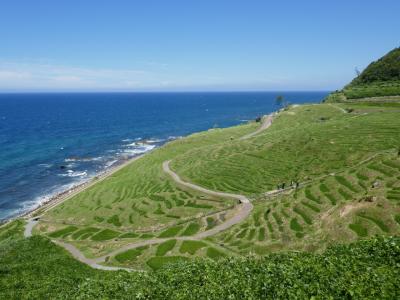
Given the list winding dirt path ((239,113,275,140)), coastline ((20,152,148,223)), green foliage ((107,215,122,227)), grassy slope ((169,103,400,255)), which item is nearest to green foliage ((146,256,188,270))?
grassy slope ((169,103,400,255))

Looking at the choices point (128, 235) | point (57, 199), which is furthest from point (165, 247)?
point (57, 199)

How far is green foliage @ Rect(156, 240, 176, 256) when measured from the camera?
59.5 meters

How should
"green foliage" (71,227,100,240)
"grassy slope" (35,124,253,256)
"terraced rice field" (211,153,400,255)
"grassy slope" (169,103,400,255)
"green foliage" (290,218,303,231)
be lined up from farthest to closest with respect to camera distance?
"green foliage" (71,227,100,240) → "grassy slope" (35,124,253,256) → "green foliage" (290,218,303,231) → "grassy slope" (169,103,400,255) → "terraced rice field" (211,153,400,255)

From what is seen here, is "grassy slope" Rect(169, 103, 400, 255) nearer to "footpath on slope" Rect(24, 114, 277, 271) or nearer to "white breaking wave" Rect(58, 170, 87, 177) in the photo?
"footpath on slope" Rect(24, 114, 277, 271)

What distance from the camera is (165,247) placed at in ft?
202

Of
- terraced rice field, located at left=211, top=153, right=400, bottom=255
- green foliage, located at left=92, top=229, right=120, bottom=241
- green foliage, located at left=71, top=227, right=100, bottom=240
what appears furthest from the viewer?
green foliage, located at left=71, top=227, right=100, bottom=240

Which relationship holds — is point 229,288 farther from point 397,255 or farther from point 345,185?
point 345,185

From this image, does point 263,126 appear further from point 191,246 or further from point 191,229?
point 191,246

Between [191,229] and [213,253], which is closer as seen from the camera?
[213,253]

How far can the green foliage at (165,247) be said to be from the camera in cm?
5950

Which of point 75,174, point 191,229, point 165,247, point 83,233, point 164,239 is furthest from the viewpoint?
point 75,174

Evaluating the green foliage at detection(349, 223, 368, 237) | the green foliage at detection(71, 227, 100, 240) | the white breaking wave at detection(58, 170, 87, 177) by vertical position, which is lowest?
the white breaking wave at detection(58, 170, 87, 177)

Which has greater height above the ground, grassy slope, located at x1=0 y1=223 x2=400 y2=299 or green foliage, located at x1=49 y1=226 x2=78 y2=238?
grassy slope, located at x1=0 y1=223 x2=400 y2=299

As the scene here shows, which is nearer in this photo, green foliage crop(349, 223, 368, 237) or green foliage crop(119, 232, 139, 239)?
green foliage crop(349, 223, 368, 237)
